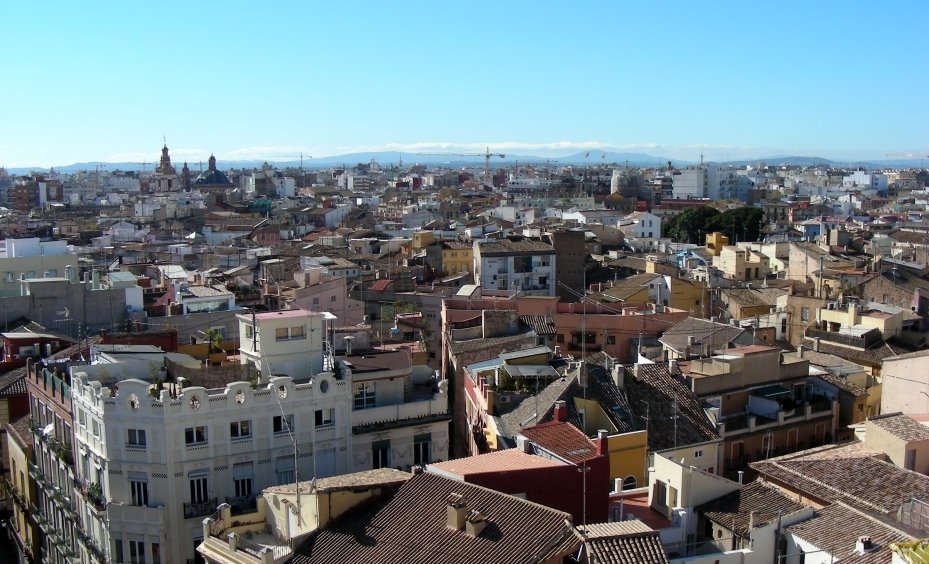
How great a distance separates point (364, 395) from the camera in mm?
23062

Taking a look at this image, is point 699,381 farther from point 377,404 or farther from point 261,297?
point 261,297

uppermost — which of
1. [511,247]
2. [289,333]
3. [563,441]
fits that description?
[289,333]

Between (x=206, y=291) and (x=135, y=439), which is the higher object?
(x=206, y=291)

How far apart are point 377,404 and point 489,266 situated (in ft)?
102

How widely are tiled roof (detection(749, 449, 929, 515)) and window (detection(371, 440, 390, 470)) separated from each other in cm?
808

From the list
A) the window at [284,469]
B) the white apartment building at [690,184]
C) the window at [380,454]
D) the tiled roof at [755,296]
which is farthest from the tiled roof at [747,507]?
the white apartment building at [690,184]

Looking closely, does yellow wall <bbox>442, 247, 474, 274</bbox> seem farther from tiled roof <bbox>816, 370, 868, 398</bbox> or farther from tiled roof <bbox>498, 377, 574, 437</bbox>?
tiled roof <bbox>498, 377, 574, 437</bbox>

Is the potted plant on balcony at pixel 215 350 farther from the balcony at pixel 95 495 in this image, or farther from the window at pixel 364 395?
the balcony at pixel 95 495

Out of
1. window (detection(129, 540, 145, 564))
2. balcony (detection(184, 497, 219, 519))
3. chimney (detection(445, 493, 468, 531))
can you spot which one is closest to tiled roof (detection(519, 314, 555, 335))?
balcony (detection(184, 497, 219, 519))

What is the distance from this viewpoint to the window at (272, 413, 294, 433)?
21.0 meters

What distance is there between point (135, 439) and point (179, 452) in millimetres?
935

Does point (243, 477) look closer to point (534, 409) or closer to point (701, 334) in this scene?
point (534, 409)

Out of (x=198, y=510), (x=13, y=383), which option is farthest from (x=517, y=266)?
(x=198, y=510)

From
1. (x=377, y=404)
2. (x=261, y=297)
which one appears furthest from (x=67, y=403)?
(x=261, y=297)
